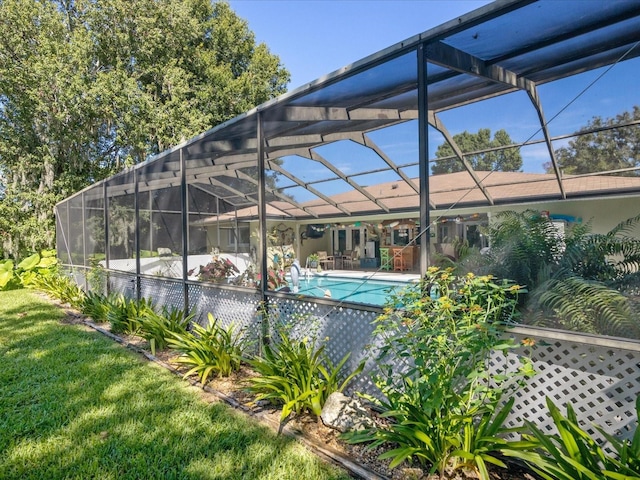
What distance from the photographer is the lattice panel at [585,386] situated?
204 cm

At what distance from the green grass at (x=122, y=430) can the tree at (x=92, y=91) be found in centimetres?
1069

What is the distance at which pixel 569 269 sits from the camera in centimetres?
285

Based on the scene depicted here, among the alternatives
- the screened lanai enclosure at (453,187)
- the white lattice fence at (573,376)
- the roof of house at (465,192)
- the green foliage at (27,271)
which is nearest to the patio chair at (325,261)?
the roof of house at (465,192)

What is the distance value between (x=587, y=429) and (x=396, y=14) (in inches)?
351

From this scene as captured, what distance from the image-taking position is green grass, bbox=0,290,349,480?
7.86ft

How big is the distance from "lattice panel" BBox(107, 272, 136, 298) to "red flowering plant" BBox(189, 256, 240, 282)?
2109 mm

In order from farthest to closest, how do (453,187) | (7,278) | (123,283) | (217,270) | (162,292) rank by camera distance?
(7,278)
(453,187)
(123,283)
(162,292)
(217,270)

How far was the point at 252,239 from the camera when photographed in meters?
5.27

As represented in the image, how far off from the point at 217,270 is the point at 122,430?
2911mm

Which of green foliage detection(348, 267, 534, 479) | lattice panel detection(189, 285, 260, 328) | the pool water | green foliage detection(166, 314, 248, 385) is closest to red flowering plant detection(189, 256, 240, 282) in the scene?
lattice panel detection(189, 285, 260, 328)

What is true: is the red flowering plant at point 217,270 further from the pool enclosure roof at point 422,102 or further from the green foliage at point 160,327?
the pool enclosure roof at point 422,102

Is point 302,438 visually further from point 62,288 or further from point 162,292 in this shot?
point 62,288

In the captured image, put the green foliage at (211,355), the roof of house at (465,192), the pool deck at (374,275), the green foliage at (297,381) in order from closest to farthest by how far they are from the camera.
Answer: the green foliage at (297,381) < the pool deck at (374,275) < the green foliage at (211,355) < the roof of house at (465,192)

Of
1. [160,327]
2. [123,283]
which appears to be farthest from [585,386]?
[123,283]
